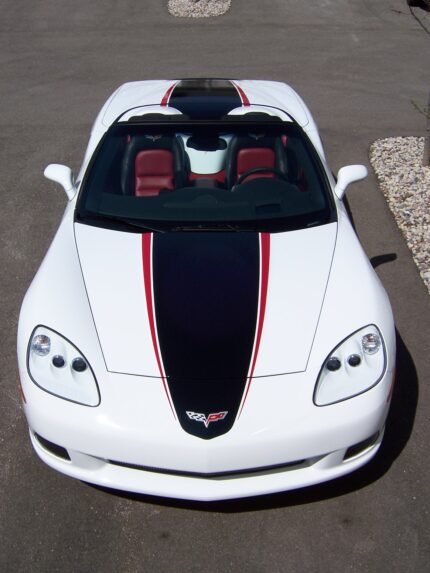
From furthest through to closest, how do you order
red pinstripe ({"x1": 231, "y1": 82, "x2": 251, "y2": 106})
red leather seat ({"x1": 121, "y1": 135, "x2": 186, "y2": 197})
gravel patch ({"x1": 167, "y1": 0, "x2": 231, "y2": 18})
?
1. gravel patch ({"x1": 167, "y1": 0, "x2": 231, "y2": 18})
2. red pinstripe ({"x1": 231, "y1": 82, "x2": 251, "y2": 106})
3. red leather seat ({"x1": 121, "y1": 135, "x2": 186, "y2": 197})

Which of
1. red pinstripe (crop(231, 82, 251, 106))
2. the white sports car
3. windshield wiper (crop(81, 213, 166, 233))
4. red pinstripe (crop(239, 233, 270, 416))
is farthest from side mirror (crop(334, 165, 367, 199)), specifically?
windshield wiper (crop(81, 213, 166, 233))

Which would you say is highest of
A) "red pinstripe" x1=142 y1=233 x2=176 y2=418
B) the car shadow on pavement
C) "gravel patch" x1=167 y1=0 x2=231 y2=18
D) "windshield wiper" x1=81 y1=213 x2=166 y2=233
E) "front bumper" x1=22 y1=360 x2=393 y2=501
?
"windshield wiper" x1=81 y1=213 x2=166 y2=233

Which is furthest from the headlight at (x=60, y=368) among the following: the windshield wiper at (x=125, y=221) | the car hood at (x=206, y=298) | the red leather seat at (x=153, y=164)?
the red leather seat at (x=153, y=164)

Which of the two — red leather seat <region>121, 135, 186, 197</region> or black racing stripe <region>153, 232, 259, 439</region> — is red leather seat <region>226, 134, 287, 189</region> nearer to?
red leather seat <region>121, 135, 186, 197</region>

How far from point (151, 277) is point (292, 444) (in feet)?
3.83

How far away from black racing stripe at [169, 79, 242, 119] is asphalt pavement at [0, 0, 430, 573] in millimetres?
1653

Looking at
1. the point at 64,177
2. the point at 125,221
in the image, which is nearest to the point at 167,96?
the point at 64,177

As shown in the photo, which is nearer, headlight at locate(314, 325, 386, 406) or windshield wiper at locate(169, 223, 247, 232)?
headlight at locate(314, 325, 386, 406)

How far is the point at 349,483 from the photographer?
354 centimetres

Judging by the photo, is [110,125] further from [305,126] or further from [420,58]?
[420,58]

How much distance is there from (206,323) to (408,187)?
397 cm

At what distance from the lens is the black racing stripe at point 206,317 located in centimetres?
306

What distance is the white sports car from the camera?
9.82 ft

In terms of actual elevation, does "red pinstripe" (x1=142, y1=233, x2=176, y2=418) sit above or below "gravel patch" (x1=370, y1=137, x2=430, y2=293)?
above
